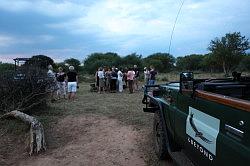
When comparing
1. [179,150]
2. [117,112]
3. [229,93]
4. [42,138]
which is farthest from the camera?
[117,112]

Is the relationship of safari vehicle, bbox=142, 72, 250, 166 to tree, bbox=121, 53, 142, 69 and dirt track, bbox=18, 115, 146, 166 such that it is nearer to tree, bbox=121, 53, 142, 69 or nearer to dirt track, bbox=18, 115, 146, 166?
dirt track, bbox=18, 115, 146, 166

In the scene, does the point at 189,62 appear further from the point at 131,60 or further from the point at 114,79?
the point at 131,60

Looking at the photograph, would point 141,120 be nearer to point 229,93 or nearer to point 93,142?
point 93,142

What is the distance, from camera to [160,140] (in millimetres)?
7355

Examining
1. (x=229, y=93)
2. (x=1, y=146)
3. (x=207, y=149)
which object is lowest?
(x=1, y=146)

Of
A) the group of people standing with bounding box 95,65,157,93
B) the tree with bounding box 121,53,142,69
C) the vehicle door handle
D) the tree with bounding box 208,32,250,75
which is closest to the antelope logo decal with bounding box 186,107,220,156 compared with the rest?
the vehicle door handle

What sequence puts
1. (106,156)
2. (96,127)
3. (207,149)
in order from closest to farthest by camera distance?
(207,149)
(106,156)
(96,127)

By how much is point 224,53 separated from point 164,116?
28.8 metres

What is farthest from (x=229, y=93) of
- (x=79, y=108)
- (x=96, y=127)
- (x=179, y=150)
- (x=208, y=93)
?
(x=79, y=108)

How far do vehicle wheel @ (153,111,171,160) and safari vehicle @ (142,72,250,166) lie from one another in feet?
0.15

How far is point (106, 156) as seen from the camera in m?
8.45

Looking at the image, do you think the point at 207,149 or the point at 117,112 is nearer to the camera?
the point at 207,149

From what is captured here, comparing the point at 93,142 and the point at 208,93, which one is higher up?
the point at 208,93

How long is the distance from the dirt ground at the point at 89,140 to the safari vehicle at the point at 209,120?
163cm
